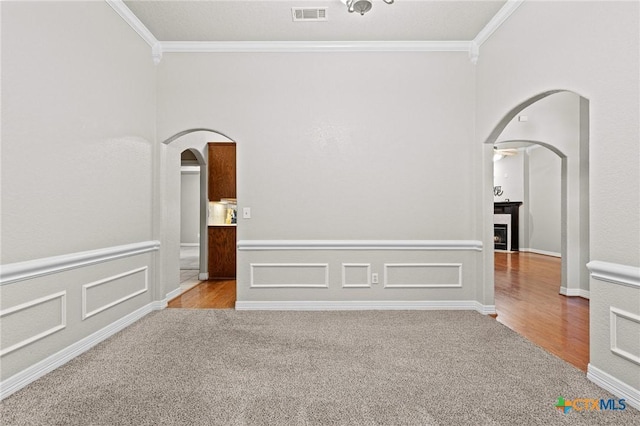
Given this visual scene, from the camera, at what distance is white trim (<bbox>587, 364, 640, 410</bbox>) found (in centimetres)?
192

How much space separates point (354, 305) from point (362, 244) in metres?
0.76

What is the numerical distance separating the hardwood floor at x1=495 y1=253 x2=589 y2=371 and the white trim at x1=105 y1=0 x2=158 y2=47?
516cm

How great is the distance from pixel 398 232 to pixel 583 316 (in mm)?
2300

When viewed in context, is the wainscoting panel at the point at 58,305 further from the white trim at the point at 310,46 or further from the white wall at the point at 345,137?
the white trim at the point at 310,46

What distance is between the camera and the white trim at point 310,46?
151 inches

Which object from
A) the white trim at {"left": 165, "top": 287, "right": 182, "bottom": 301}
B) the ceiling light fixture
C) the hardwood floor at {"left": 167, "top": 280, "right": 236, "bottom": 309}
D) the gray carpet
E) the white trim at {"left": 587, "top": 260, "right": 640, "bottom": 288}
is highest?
the ceiling light fixture

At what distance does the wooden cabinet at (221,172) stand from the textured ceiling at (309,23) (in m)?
2.26

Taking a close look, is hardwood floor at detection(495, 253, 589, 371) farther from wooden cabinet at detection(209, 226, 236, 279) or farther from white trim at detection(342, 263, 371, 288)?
wooden cabinet at detection(209, 226, 236, 279)

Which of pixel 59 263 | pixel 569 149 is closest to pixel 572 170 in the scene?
pixel 569 149

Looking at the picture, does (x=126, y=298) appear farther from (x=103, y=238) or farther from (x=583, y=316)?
(x=583, y=316)

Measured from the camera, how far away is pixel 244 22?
11.3ft

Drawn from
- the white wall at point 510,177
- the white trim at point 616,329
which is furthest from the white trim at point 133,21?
the white wall at point 510,177

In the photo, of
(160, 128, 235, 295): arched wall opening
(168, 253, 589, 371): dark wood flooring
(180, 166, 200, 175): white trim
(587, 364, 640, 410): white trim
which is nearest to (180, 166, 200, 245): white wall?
(180, 166, 200, 175): white trim

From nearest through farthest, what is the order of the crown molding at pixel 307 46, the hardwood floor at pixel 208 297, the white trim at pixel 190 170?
the crown molding at pixel 307 46, the hardwood floor at pixel 208 297, the white trim at pixel 190 170
